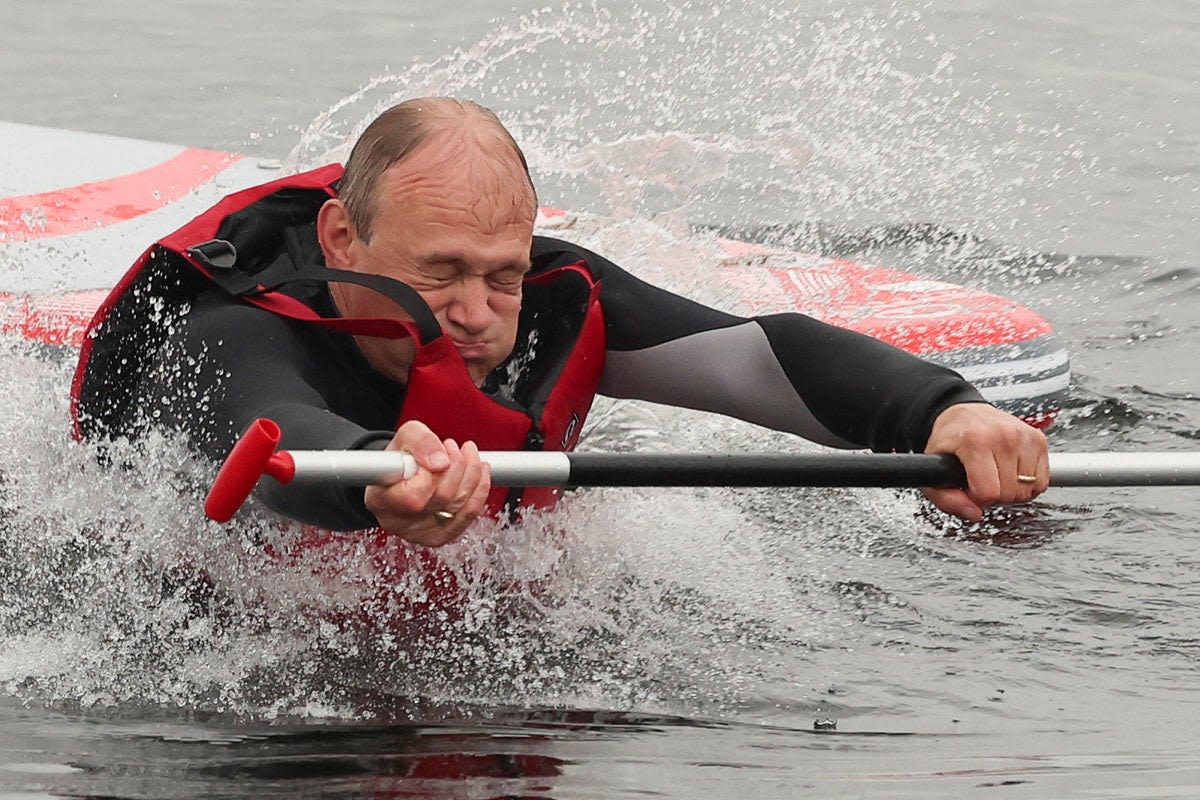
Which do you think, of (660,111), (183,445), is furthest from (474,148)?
(660,111)

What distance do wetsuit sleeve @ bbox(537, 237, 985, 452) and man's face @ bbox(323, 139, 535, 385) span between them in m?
0.37

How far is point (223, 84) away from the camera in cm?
769

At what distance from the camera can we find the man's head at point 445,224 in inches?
94.6

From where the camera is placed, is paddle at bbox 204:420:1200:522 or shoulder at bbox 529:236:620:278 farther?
shoulder at bbox 529:236:620:278

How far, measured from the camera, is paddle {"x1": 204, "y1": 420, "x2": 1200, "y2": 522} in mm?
1807

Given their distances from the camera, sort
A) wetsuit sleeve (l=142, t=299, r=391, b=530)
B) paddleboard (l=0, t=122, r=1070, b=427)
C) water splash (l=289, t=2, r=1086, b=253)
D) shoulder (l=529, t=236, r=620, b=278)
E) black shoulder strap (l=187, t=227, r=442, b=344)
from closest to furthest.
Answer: wetsuit sleeve (l=142, t=299, r=391, b=530) → black shoulder strap (l=187, t=227, r=442, b=344) → shoulder (l=529, t=236, r=620, b=278) → paddleboard (l=0, t=122, r=1070, b=427) → water splash (l=289, t=2, r=1086, b=253)

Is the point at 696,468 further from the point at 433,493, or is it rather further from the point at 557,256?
the point at 557,256

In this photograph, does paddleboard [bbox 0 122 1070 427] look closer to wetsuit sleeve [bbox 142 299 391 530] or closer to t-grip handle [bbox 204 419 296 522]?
wetsuit sleeve [bbox 142 299 391 530]

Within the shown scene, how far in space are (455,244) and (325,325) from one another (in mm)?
224

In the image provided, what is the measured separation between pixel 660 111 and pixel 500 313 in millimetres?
4806

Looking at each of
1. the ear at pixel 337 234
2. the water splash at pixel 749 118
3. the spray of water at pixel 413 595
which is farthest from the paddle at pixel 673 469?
the water splash at pixel 749 118

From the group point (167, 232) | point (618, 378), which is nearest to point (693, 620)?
point (618, 378)

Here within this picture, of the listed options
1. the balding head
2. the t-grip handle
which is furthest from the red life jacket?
the t-grip handle

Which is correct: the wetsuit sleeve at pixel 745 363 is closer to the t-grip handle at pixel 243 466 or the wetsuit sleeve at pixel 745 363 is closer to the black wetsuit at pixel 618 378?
the black wetsuit at pixel 618 378
